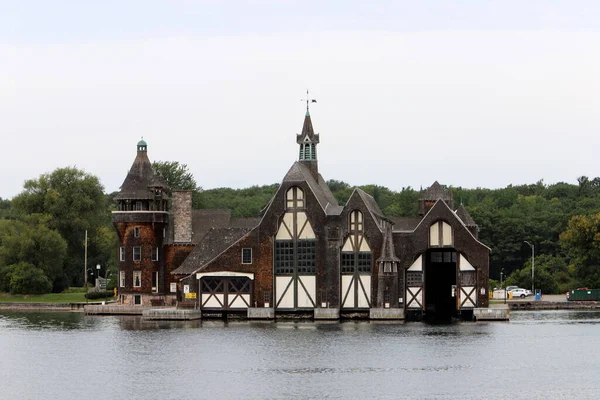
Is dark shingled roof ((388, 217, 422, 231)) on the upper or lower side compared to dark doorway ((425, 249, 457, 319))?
upper

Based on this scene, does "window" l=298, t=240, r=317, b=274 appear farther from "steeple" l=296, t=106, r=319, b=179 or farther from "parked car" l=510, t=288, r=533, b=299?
"parked car" l=510, t=288, r=533, b=299

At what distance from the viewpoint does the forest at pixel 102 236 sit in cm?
12581

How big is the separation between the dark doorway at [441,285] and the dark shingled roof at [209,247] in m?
16.6

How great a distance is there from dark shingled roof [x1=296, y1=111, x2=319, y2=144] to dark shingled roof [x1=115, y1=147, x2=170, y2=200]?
12.8 meters

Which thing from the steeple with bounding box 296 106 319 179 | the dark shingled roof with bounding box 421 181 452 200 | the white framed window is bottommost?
the white framed window

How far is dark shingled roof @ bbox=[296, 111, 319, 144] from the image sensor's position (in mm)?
110000

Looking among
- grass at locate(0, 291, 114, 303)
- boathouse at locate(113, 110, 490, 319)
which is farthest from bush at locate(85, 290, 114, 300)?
boathouse at locate(113, 110, 490, 319)

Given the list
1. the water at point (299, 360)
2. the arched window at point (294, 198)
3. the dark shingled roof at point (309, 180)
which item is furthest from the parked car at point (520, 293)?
the arched window at point (294, 198)

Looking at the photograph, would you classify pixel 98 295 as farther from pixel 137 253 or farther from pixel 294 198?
pixel 294 198

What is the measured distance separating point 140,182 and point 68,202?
33111mm

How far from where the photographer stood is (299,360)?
229ft

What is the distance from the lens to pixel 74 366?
6919cm

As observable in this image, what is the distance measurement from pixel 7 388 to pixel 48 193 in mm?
77201

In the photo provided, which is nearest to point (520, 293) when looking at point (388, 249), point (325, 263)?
point (388, 249)
